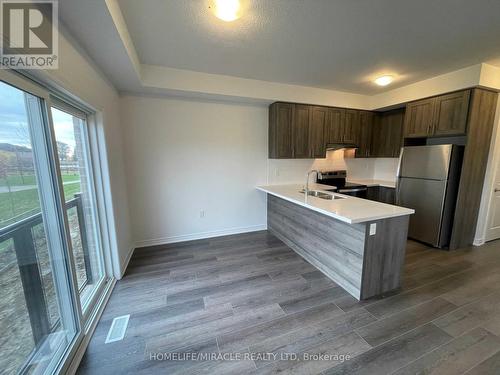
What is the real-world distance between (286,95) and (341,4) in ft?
5.92

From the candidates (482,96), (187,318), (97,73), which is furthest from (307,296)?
(482,96)

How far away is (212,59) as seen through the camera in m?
2.56

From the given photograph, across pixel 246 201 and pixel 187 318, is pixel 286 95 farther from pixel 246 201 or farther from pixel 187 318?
pixel 187 318

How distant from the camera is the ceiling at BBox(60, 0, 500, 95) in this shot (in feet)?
5.40

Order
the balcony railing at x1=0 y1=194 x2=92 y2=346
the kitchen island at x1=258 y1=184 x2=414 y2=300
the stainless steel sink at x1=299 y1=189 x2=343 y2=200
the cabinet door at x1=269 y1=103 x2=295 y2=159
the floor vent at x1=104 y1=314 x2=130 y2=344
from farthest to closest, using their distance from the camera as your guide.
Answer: the cabinet door at x1=269 y1=103 x2=295 y2=159 < the stainless steel sink at x1=299 y1=189 x2=343 y2=200 < the kitchen island at x1=258 y1=184 x2=414 y2=300 < the floor vent at x1=104 y1=314 x2=130 y2=344 < the balcony railing at x1=0 y1=194 x2=92 y2=346

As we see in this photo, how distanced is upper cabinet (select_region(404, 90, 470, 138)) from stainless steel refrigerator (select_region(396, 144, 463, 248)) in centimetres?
26

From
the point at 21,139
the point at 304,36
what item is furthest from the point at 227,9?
the point at 21,139

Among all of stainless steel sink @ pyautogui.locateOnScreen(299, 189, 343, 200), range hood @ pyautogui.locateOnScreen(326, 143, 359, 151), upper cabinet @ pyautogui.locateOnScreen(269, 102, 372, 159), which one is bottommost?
stainless steel sink @ pyautogui.locateOnScreen(299, 189, 343, 200)

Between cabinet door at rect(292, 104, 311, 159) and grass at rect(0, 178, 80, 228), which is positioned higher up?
cabinet door at rect(292, 104, 311, 159)

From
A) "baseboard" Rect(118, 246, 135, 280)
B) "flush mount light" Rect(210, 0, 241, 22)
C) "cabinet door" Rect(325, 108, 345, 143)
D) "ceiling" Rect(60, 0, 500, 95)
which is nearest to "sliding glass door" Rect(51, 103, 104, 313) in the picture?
"baseboard" Rect(118, 246, 135, 280)

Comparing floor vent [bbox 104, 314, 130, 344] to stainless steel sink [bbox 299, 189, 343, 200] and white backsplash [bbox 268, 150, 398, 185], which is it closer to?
stainless steel sink [bbox 299, 189, 343, 200]

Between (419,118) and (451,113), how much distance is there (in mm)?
416

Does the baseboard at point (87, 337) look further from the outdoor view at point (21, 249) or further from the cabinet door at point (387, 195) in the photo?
the cabinet door at point (387, 195)

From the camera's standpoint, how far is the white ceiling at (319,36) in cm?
168
